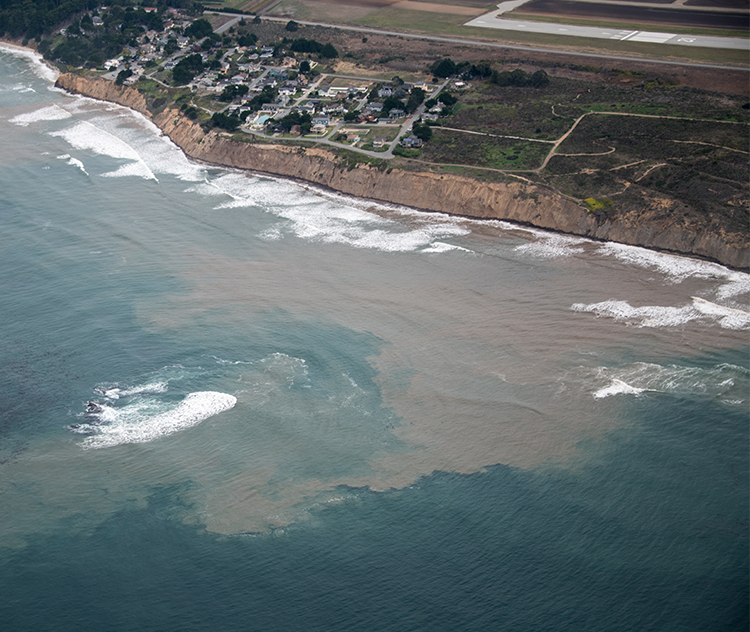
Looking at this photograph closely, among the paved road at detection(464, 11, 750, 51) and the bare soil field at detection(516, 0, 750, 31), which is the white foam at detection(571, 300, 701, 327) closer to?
the paved road at detection(464, 11, 750, 51)

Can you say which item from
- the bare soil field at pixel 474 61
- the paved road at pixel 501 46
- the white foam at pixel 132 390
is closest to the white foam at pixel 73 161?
the bare soil field at pixel 474 61

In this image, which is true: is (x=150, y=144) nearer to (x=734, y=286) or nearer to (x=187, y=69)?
(x=187, y=69)

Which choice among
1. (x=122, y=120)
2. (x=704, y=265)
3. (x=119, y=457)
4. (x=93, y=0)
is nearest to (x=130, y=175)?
(x=122, y=120)

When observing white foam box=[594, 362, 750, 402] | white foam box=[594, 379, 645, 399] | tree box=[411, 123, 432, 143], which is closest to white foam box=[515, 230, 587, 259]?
white foam box=[594, 362, 750, 402]

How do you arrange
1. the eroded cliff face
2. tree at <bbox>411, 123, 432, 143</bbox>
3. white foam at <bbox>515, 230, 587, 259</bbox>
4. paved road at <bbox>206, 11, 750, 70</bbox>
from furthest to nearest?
paved road at <bbox>206, 11, 750, 70</bbox> → tree at <bbox>411, 123, 432, 143</bbox> → white foam at <bbox>515, 230, 587, 259</bbox> → the eroded cliff face

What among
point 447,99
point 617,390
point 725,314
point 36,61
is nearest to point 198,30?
point 36,61

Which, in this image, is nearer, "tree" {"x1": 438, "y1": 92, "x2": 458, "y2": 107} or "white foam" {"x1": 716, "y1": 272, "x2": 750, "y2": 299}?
"white foam" {"x1": 716, "y1": 272, "x2": 750, "y2": 299}
